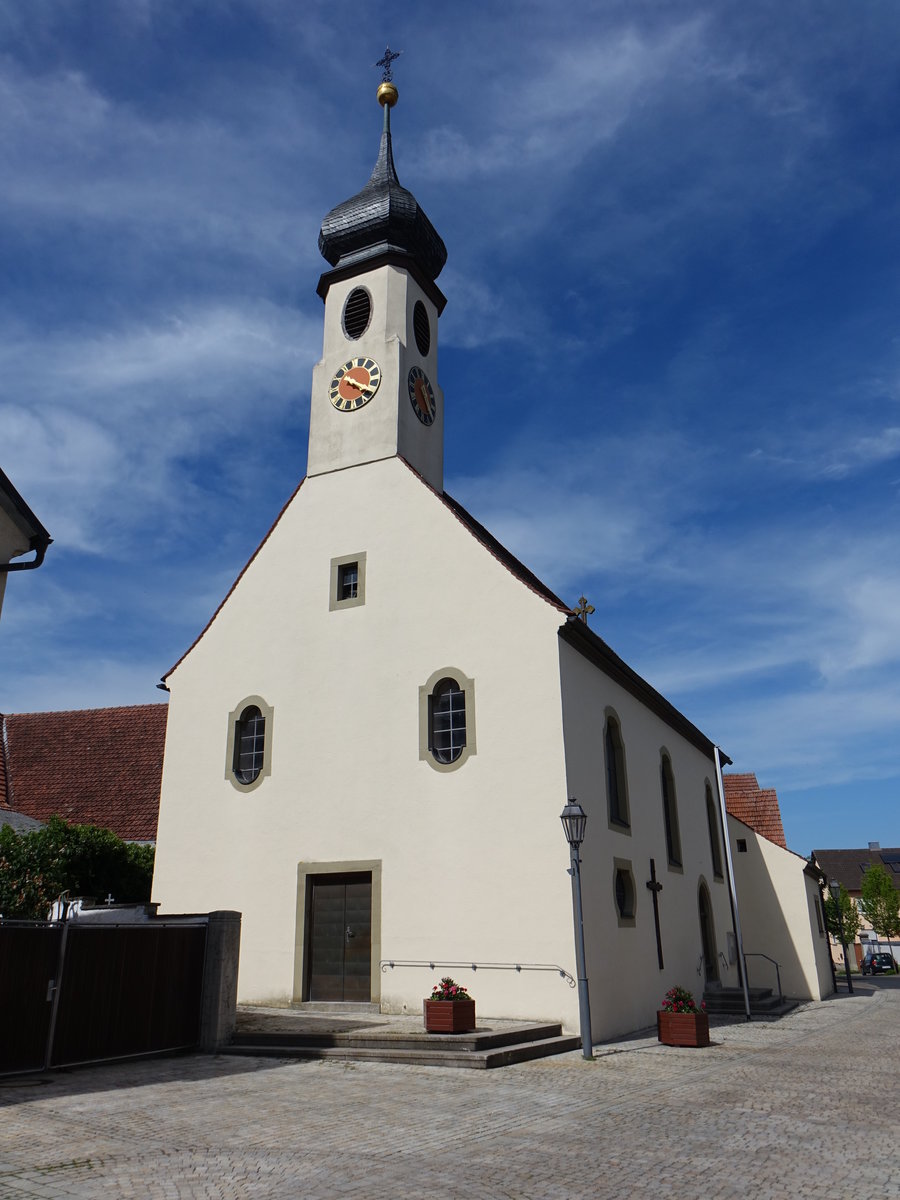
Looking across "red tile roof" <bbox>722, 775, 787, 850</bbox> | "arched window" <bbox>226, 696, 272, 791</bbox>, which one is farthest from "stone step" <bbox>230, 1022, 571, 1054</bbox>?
"red tile roof" <bbox>722, 775, 787, 850</bbox>

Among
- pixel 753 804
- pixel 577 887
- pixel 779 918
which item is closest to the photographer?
pixel 577 887

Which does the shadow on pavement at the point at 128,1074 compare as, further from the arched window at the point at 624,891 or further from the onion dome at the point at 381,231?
the onion dome at the point at 381,231

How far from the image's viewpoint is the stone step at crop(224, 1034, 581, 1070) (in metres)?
11.8

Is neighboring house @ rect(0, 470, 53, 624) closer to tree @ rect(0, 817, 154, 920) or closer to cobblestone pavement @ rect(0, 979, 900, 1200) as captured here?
cobblestone pavement @ rect(0, 979, 900, 1200)

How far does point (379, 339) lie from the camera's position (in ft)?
69.4

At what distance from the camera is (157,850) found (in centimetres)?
1927

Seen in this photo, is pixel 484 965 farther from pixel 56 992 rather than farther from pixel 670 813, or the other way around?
pixel 670 813

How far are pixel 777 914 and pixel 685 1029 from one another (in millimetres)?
15234

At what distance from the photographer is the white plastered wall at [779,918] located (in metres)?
27.6

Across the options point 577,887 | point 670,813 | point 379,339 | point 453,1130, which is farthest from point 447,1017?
point 379,339

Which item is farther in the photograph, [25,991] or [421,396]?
[421,396]

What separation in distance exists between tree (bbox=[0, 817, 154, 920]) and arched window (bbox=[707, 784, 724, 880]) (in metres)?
15.5

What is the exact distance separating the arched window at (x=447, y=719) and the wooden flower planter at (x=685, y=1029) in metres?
5.23

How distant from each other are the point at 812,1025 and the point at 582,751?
820cm
